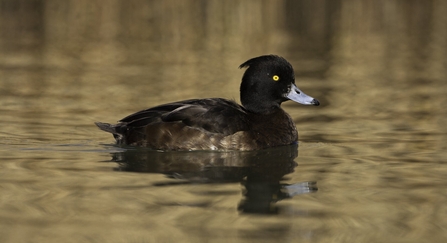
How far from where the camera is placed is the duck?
7.45 metres

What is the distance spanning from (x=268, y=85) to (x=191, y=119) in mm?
922

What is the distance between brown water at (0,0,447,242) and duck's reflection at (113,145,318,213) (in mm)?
16

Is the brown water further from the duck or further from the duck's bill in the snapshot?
the duck's bill

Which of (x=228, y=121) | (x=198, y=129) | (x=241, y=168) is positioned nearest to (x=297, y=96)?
(x=228, y=121)

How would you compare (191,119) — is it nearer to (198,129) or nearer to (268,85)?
(198,129)

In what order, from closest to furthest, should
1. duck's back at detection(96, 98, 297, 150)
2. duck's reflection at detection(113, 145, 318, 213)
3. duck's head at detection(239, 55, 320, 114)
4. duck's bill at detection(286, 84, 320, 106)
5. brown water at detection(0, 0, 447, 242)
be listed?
1. brown water at detection(0, 0, 447, 242)
2. duck's reflection at detection(113, 145, 318, 213)
3. duck's back at detection(96, 98, 297, 150)
4. duck's head at detection(239, 55, 320, 114)
5. duck's bill at detection(286, 84, 320, 106)

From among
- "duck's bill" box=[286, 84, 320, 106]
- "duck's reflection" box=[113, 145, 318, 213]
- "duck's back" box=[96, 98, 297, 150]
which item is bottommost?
"duck's reflection" box=[113, 145, 318, 213]

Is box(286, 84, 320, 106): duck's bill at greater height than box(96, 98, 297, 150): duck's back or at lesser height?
greater

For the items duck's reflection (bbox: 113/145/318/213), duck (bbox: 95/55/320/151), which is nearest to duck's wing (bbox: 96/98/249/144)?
duck (bbox: 95/55/320/151)

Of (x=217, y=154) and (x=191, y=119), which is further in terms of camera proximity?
(x=191, y=119)

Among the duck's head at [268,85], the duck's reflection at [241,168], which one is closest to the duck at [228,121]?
the duck's head at [268,85]

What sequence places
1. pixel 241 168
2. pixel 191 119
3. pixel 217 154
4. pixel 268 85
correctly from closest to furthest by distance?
pixel 241 168 < pixel 217 154 < pixel 191 119 < pixel 268 85

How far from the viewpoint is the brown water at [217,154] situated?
494cm

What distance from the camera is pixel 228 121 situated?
748cm
